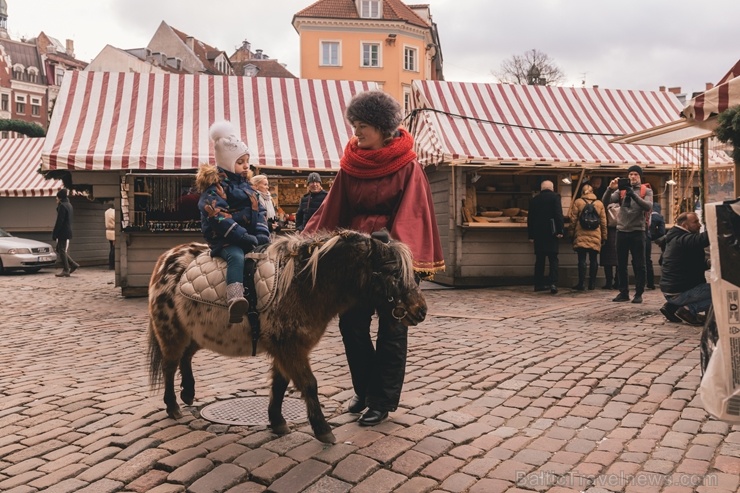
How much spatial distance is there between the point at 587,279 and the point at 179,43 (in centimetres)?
5597

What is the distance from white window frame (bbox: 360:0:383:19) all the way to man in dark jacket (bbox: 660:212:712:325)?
42.0 meters

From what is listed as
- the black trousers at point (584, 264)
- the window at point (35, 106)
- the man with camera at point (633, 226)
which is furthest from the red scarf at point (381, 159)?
the window at point (35, 106)

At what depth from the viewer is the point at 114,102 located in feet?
41.1

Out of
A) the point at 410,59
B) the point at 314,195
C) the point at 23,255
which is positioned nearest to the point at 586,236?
the point at 314,195

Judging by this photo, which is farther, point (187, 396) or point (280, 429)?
point (187, 396)

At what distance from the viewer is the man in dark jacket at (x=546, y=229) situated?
464 inches

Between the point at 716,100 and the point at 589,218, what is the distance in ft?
19.6

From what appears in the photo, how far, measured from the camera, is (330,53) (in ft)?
154

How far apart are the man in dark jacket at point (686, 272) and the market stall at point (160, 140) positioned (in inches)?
236

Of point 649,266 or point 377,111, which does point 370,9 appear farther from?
point 377,111

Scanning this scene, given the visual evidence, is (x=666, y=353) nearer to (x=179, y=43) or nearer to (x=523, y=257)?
(x=523, y=257)

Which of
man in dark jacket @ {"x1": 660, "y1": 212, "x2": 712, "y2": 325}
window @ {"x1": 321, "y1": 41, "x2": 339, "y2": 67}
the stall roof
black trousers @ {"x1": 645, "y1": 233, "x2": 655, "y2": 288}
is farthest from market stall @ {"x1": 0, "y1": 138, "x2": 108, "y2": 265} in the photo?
window @ {"x1": 321, "y1": 41, "x2": 339, "y2": 67}

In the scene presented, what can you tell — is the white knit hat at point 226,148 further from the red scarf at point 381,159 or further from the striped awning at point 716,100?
the striped awning at point 716,100

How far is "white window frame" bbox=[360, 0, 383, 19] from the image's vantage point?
4675 cm
